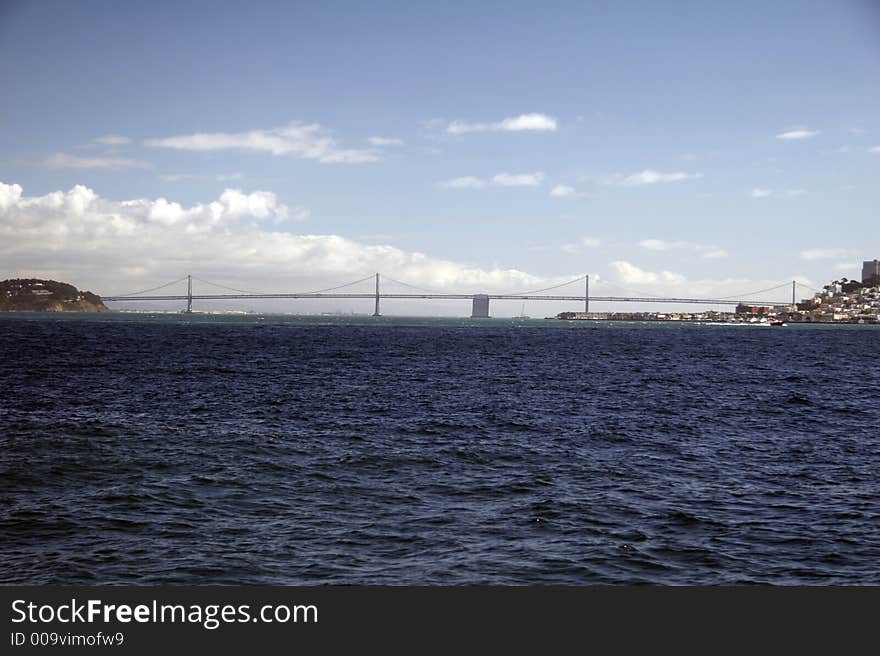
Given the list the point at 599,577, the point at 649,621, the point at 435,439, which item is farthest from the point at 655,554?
the point at 435,439

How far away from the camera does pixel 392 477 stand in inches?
760

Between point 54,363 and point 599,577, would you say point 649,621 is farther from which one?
point 54,363

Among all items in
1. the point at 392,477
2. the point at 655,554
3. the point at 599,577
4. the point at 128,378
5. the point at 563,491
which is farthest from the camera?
the point at 128,378

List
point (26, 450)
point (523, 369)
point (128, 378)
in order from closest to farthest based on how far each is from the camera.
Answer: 1. point (26, 450)
2. point (128, 378)
3. point (523, 369)

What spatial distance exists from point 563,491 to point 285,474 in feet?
23.9

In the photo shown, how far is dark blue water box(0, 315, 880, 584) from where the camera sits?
1294 centimetres

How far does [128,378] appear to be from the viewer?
44.5 meters

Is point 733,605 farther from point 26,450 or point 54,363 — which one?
point 54,363

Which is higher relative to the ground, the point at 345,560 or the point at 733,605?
the point at 733,605

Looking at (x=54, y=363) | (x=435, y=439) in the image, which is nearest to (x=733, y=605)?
(x=435, y=439)

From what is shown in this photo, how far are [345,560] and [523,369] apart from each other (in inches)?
1828

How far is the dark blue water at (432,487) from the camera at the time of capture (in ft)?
42.4

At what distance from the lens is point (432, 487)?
60.2ft

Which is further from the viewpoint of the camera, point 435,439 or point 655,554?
point 435,439
